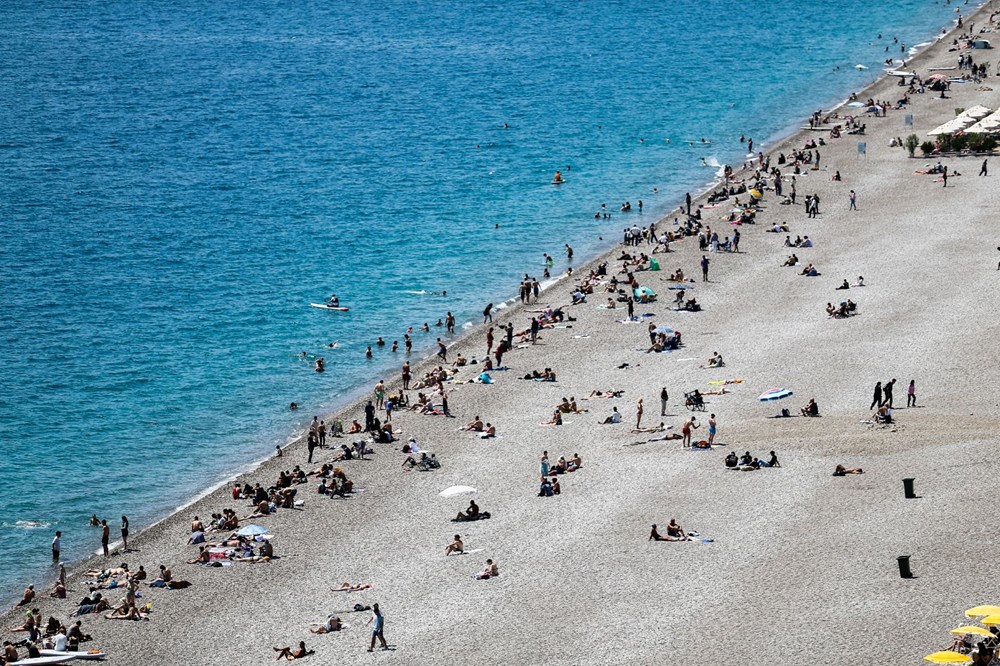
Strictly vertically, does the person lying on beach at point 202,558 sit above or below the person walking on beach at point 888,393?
below

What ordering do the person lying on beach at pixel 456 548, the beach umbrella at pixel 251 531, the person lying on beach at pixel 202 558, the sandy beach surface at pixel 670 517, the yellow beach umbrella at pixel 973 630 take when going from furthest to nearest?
the beach umbrella at pixel 251 531 < the person lying on beach at pixel 202 558 < the person lying on beach at pixel 456 548 < the sandy beach surface at pixel 670 517 < the yellow beach umbrella at pixel 973 630

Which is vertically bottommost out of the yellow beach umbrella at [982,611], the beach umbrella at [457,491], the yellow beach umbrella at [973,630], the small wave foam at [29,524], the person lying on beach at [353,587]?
the yellow beach umbrella at [973,630]

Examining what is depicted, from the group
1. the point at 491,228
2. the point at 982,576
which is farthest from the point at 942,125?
the point at 982,576

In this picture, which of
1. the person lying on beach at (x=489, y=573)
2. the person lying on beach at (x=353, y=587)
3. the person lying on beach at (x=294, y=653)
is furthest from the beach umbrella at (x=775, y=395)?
the person lying on beach at (x=294, y=653)

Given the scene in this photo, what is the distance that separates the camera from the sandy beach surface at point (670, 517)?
118 feet

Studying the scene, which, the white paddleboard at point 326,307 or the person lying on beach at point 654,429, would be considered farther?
the white paddleboard at point 326,307

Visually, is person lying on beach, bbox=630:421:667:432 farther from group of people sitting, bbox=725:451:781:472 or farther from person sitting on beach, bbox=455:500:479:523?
person sitting on beach, bbox=455:500:479:523

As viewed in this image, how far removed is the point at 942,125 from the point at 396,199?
32.8m

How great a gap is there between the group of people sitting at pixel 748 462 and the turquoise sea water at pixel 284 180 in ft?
60.3

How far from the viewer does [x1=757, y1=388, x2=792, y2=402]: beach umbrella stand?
5184 cm

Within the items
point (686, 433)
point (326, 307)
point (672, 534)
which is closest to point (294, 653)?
point (672, 534)

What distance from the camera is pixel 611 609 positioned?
37.4 m

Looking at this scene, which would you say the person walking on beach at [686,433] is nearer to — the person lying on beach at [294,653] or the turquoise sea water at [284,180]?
the person lying on beach at [294,653]

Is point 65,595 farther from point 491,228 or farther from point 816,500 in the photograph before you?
point 491,228
